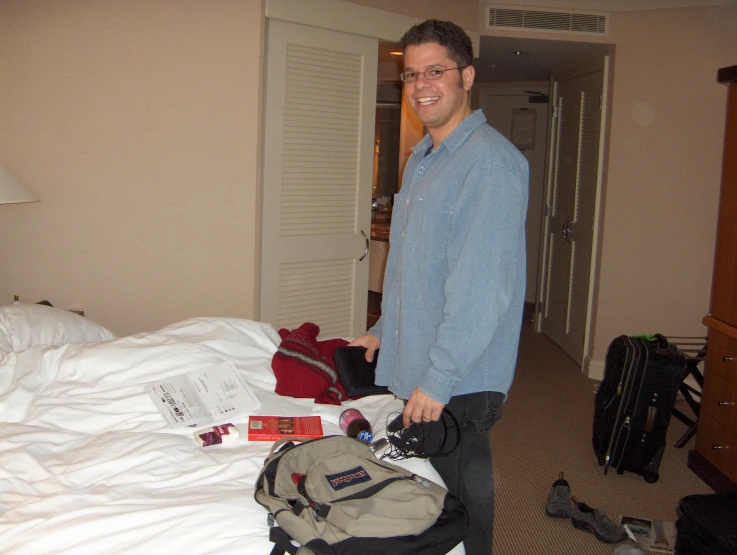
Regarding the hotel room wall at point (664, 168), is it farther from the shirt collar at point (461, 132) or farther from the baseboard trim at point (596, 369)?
the shirt collar at point (461, 132)

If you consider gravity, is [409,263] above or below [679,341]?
above

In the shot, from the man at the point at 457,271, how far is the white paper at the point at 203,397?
66 cm

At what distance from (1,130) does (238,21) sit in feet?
3.95

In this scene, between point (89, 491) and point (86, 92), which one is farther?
point (86, 92)

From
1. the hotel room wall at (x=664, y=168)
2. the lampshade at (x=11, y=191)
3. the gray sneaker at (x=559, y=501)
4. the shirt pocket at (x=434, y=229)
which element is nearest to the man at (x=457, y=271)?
the shirt pocket at (x=434, y=229)

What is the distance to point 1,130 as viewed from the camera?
120 inches

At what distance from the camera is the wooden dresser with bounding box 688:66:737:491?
2.86 m

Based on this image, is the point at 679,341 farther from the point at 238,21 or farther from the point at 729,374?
the point at 238,21

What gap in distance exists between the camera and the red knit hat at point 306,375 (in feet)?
7.47

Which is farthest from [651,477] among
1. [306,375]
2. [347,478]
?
[347,478]


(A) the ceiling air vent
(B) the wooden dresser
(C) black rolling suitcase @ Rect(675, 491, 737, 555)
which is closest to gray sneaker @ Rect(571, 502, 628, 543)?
(C) black rolling suitcase @ Rect(675, 491, 737, 555)

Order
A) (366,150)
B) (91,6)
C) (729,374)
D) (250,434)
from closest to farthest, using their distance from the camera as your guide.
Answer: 1. (250,434)
2. (729,374)
3. (91,6)
4. (366,150)

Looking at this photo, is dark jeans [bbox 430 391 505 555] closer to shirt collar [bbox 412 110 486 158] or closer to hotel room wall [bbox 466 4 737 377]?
shirt collar [bbox 412 110 486 158]

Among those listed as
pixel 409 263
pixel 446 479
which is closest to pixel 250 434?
pixel 446 479
